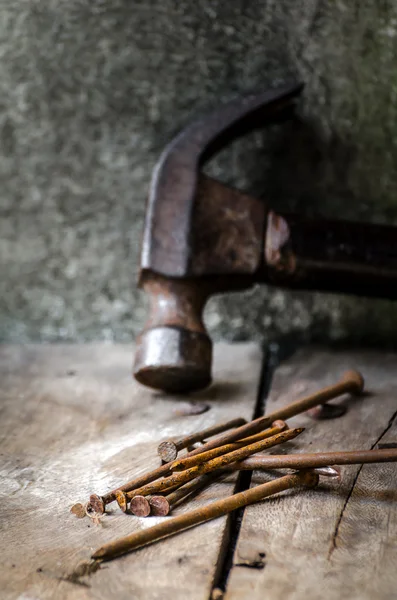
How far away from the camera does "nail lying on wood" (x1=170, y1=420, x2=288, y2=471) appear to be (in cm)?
85

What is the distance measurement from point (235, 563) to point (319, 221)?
0.77 m

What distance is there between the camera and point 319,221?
1315mm

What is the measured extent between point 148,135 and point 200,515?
1.02 meters

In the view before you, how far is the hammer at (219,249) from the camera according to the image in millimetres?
1272

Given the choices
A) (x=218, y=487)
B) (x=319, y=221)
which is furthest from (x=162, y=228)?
(x=218, y=487)

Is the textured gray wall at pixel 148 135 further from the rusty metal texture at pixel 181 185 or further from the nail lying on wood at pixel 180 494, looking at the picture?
the nail lying on wood at pixel 180 494

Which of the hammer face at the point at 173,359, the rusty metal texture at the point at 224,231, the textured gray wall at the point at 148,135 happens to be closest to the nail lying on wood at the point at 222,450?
Answer: the hammer face at the point at 173,359

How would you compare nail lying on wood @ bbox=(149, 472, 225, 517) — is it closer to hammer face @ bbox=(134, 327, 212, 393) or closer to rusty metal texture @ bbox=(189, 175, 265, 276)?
hammer face @ bbox=(134, 327, 212, 393)

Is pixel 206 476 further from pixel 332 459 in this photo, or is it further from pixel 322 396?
pixel 322 396

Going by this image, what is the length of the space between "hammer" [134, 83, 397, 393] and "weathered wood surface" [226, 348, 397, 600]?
31cm

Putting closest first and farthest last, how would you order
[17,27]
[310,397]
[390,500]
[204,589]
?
[204,589], [390,500], [310,397], [17,27]

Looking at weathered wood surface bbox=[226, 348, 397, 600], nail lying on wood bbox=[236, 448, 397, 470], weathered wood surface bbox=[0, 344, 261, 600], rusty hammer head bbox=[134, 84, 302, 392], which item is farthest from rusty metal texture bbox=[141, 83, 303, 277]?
nail lying on wood bbox=[236, 448, 397, 470]

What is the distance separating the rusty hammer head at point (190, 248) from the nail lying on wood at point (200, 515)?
41 centimetres

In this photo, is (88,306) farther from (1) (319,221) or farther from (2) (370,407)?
(2) (370,407)
